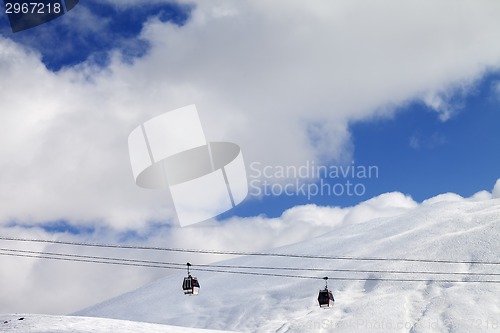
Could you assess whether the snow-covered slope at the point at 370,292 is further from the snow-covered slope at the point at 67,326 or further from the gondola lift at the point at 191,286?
the snow-covered slope at the point at 67,326

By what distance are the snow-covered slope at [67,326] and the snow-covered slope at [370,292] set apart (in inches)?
2883

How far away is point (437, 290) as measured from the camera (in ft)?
400

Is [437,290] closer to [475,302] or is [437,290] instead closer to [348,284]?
[475,302]

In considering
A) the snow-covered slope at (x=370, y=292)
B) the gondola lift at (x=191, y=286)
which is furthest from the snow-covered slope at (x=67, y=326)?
the snow-covered slope at (x=370, y=292)

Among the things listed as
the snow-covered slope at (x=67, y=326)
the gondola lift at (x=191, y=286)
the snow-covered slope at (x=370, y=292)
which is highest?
the snow-covered slope at (x=370, y=292)

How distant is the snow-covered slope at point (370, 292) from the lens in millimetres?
108562

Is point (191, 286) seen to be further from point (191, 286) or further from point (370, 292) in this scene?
point (370, 292)

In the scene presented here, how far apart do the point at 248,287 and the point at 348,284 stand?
1227 inches

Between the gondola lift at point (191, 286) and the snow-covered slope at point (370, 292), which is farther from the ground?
the snow-covered slope at point (370, 292)

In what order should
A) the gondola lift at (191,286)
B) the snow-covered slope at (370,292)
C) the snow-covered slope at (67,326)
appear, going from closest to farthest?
the snow-covered slope at (67,326)
the gondola lift at (191,286)
the snow-covered slope at (370,292)

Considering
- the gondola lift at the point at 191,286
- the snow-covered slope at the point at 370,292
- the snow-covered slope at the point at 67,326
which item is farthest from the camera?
the snow-covered slope at the point at 370,292

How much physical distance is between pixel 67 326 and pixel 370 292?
344 ft

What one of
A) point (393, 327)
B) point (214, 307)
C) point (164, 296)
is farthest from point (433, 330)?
point (164, 296)

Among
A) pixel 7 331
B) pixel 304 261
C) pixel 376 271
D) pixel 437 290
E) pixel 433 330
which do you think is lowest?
pixel 7 331
